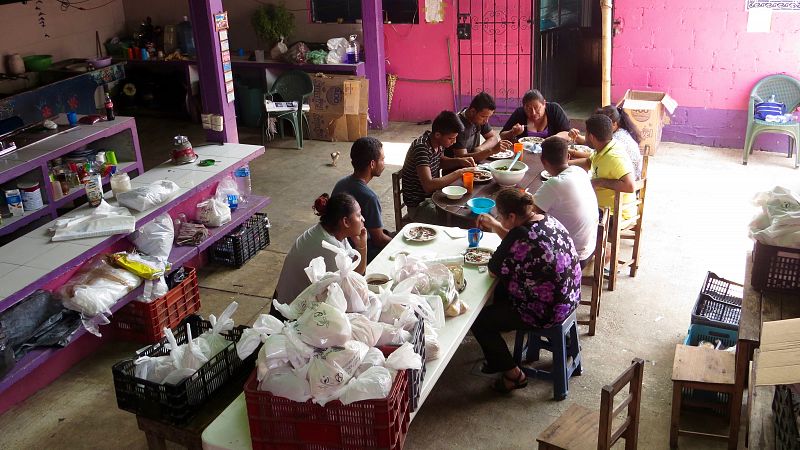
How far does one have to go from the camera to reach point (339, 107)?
9883 millimetres

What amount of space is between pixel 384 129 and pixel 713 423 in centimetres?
697

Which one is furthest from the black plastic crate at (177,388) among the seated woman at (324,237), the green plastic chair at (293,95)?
the green plastic chair at (293,95)

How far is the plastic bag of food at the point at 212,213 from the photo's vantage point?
629cm

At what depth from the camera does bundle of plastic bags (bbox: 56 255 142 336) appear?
4910mm

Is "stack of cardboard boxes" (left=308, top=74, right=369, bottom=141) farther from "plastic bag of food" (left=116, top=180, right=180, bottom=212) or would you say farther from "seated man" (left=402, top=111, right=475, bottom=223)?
"plastic bag of food" (left=116, top=180, right=180, bottom=212)

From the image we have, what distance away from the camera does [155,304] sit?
209 inches

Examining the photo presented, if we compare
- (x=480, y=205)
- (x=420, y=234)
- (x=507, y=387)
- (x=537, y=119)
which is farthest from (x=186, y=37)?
(x=507, y=387)

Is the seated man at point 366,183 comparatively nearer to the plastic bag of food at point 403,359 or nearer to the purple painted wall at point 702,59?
the plastic bag of food at point 403,359

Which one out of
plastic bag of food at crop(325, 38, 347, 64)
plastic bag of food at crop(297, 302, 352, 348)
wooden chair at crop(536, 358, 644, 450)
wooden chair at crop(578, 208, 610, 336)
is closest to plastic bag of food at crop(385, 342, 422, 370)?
plastic bag of food at crop(297, 302, 352, 348)

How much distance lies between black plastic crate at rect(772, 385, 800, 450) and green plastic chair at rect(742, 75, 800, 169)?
5.69m

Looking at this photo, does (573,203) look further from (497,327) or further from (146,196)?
(146,196)

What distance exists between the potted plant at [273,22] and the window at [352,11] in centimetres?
41

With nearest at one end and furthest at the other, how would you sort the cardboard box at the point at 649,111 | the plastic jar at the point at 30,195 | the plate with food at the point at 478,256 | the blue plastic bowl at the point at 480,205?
the plate with food at the point at 478,256
the blue plastic bowl at the point at 480,205
the plastic jar at the point at 30,195
the cardboard box at the point at 649,111

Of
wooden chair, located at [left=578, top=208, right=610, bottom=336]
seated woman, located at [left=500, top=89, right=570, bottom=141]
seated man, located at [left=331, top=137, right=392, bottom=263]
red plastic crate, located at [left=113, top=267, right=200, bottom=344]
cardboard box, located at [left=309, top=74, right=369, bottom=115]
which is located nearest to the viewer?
seated man, located at [left=331, top=137, right=392, bottom=263]
